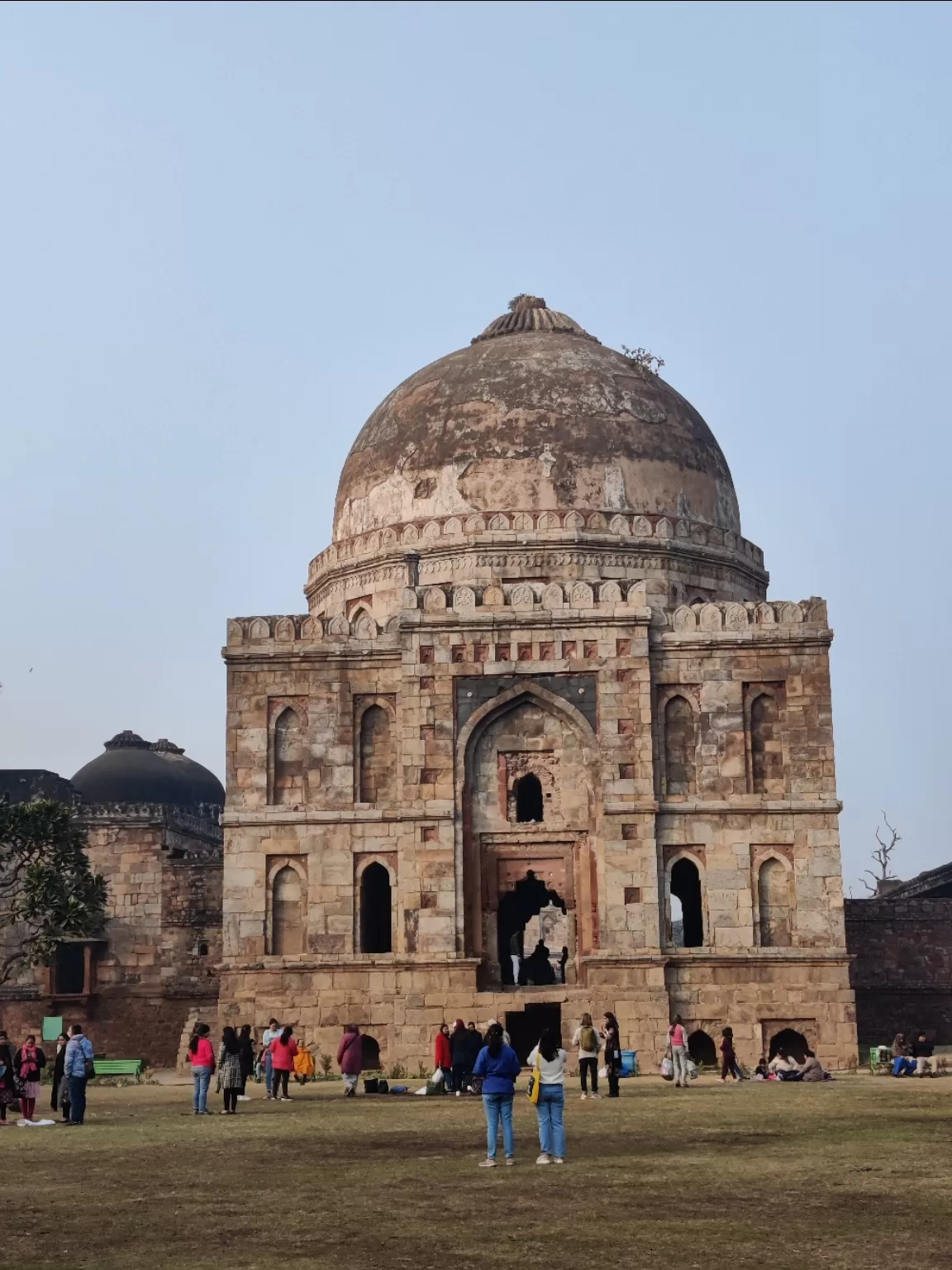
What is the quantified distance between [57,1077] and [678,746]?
14485 mm

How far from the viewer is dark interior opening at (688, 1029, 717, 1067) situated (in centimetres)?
3044

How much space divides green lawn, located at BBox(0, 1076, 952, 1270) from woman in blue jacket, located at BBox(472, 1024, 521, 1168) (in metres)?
0.35

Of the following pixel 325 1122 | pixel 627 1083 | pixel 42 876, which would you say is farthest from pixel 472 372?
pixel 325 1122

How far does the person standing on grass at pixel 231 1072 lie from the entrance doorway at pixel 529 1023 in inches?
394

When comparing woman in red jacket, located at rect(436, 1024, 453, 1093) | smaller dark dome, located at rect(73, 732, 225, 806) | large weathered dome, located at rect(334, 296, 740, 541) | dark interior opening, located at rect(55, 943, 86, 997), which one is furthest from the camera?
smaller dark dome, located at rect(73, 732, 225, 806)

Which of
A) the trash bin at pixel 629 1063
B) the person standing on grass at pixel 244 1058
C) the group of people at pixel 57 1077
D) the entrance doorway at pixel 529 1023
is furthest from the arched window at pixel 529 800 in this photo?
the group of people at pixel 57 1077

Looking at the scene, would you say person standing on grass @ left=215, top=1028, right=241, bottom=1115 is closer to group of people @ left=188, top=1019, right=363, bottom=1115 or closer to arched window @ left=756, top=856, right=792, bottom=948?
group of people @ left=188, top=1019, right=363, bottom=1115

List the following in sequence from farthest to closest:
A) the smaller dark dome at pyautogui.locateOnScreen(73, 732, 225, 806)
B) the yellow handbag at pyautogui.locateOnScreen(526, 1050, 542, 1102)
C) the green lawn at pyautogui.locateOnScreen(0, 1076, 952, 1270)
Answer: the smaller dark dome at pyautogui.locateOnScreen(73, 732, 225, 806)
the yellow handbag at pyautogui.locateOnScreen(526, 1050, 542, 1102)
the green lawn at pyautogui.locateOnScreen(0, 1076, 952, 1270)

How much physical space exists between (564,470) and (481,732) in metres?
6.52

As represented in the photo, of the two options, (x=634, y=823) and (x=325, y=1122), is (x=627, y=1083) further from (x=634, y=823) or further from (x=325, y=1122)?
(x=325, y=1122)

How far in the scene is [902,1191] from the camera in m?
12.3

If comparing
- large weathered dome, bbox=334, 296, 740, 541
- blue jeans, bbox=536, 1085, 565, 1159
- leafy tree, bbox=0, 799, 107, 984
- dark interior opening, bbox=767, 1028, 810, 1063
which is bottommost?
blue jeans, bbox=536, 1085, 565, 1159

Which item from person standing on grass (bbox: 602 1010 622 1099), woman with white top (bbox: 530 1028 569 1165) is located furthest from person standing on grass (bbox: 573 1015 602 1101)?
woman with white top (bbox: 530 1028 569 1165)

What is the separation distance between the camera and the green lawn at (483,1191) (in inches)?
401
